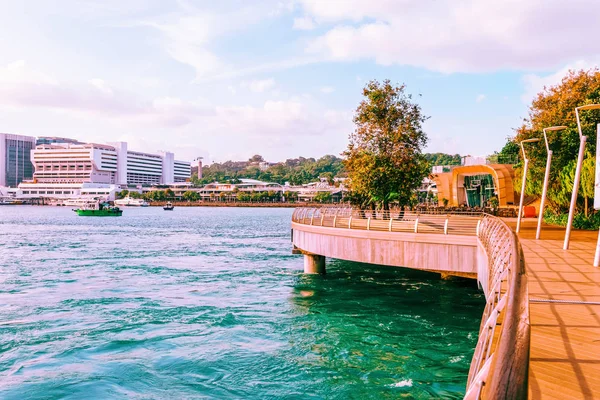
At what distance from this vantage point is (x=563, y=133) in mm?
30906

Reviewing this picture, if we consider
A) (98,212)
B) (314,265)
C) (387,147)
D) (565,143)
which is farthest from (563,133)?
(98,212)

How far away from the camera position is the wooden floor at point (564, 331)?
5.03m

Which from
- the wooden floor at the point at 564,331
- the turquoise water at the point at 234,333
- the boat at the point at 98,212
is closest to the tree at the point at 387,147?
the turquoise water at the point at 234,333

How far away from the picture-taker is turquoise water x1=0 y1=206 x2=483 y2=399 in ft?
39.0

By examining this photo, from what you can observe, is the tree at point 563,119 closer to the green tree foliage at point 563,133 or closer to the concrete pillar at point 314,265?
the green tree foliage at point 563,133

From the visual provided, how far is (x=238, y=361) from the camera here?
1342 centimetres

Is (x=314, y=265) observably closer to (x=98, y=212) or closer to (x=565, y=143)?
(x=565, y=143)

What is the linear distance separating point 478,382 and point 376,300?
60.0ft

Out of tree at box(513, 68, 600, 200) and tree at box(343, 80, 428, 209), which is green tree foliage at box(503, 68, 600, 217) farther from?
tree at box(343, 80, 428, 209)

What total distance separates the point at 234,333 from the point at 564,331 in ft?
36.4

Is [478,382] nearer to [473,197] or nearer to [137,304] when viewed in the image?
[137,304]

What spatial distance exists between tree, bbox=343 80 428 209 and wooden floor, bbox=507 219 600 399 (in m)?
17.9

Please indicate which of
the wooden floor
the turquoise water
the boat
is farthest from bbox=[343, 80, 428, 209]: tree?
the boat

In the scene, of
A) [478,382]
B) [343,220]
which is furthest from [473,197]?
[478,382]
